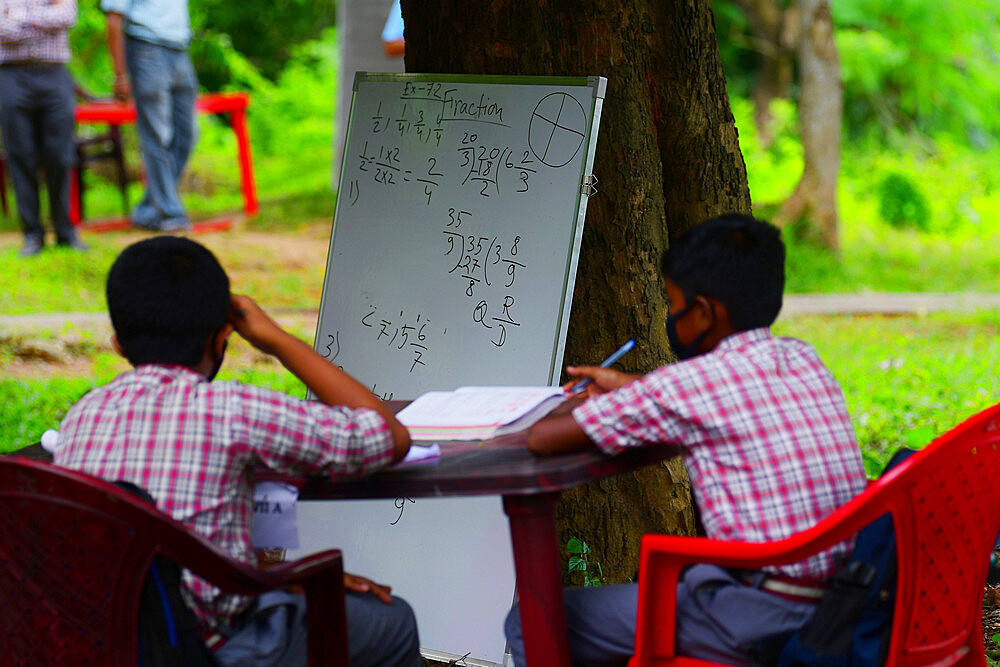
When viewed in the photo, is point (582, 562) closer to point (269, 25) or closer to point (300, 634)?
point (300, 634)

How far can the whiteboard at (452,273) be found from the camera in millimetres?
3336

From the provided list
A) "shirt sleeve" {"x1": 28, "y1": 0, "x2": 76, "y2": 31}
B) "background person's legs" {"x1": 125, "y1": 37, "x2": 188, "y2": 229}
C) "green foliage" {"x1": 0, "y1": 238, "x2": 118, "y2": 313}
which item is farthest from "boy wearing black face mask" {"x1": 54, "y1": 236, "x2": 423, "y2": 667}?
"background person's legs" {"x1": 125, "y1": 37, "x2": 188, "y2": 229}

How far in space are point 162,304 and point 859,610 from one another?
53.7 inches

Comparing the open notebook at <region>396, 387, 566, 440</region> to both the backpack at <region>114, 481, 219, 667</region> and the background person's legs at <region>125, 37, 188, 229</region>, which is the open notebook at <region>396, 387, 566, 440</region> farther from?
the background person's legs at <region>125, 37, 188, 229</region>

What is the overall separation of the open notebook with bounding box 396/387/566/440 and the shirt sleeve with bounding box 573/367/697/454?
12.3 inches

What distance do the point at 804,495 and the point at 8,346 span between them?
6.32m

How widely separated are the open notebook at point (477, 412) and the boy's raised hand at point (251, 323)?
0.36m

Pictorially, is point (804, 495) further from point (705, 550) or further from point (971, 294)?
point (971, 294)

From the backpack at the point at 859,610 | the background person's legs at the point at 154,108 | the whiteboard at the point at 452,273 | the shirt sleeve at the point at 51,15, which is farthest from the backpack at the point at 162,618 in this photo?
the background person's legs at the point at 154,108

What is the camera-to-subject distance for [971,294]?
9.56 meters

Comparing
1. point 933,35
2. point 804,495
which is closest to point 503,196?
point 804,495

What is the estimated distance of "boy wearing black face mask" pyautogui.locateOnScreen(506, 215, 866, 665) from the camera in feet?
7.43

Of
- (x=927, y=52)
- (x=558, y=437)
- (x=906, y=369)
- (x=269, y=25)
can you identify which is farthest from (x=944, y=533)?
(x=269, y=25)

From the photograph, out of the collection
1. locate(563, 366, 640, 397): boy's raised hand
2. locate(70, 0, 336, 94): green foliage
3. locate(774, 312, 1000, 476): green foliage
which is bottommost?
locate(774, 312, 1000, 476): green foliage
